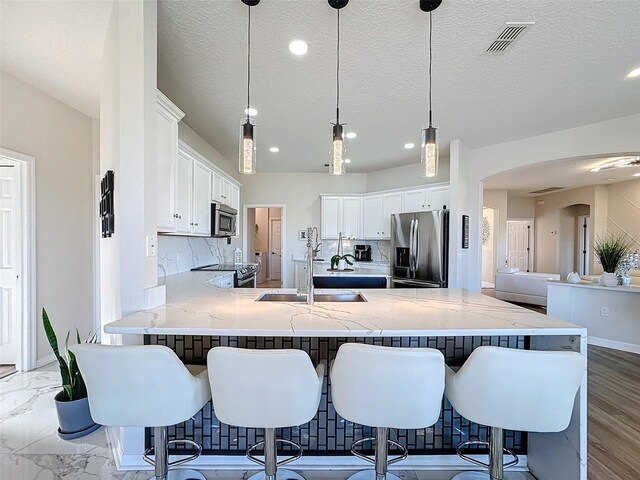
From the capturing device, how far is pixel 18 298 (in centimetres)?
290

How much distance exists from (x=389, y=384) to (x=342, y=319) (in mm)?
408

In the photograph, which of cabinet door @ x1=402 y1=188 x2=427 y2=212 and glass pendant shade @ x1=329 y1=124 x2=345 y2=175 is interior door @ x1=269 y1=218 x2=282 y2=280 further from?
glass pendant shade @ x1=329 y1=124 x2=345 y2=175

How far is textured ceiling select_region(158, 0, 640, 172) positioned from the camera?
75.1 inches

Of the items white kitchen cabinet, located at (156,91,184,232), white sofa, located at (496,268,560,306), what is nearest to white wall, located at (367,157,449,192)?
white sofa, located at (496,268,560,306)

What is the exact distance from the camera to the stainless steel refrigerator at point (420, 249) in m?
4.39

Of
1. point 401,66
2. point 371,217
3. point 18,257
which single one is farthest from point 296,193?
point 18,257

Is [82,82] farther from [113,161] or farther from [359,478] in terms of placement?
[359,478]

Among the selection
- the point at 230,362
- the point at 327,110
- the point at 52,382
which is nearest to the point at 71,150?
the point at 52,382

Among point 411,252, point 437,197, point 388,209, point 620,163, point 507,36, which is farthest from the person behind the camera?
point 388,209

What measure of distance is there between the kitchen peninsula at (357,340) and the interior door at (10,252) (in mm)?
2076

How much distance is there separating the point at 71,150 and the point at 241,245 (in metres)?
3.48

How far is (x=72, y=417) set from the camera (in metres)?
2.00

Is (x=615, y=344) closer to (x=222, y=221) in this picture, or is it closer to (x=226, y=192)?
(x=222, y=221)

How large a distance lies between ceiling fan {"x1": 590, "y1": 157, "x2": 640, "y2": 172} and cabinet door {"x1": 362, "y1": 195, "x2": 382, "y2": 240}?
3.96m
